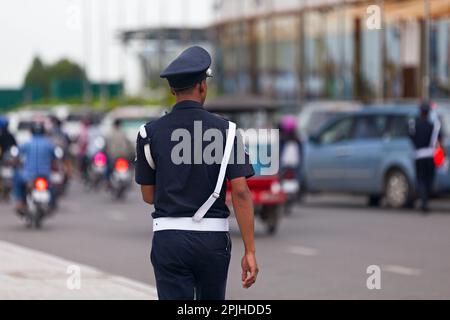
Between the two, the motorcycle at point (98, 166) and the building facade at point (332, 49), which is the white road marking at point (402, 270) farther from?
the building facade at point (332, 49)

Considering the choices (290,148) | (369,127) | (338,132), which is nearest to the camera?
(290,148)

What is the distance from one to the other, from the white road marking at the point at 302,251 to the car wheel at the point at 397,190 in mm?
7040

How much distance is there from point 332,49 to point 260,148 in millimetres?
27370

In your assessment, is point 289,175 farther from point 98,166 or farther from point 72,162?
point 72,162

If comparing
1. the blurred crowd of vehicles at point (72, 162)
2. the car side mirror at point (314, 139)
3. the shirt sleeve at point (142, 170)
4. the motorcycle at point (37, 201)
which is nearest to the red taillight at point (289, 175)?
the car side mirror at point (314, 139)

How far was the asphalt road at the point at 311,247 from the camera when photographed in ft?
43.9

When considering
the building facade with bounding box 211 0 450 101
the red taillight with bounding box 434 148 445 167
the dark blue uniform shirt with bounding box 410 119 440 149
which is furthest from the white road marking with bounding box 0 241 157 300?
the building facade with bounding box 211 0 450 101

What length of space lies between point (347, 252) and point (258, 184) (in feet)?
8.60

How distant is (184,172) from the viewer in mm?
6887

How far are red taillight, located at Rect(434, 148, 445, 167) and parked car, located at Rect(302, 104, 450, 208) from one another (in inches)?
3.1

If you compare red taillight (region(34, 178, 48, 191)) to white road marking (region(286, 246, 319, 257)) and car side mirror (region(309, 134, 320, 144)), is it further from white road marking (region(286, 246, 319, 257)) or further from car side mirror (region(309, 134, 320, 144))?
car side mirror (region(309, 134, 320, 144))

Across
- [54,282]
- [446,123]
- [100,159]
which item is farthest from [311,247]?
[100,159]

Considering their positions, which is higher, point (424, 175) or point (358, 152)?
point (358, 152)

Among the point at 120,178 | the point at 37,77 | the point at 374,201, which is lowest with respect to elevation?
the point at 37,77
